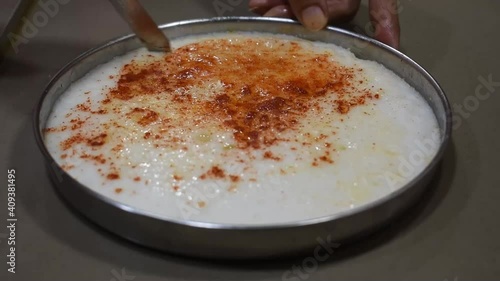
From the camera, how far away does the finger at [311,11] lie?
1.86 meters

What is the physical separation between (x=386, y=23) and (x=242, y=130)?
751mm

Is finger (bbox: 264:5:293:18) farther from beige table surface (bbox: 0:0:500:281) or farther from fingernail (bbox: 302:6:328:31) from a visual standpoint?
beige table surface (bbox: 0:0:500:281)

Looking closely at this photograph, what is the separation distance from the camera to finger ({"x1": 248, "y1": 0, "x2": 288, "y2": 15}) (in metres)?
2.20

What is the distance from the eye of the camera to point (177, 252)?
1.30 metres

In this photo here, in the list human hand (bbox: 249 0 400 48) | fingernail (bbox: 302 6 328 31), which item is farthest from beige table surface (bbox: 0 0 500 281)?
fingernail (bbox: 302 6 328 31)

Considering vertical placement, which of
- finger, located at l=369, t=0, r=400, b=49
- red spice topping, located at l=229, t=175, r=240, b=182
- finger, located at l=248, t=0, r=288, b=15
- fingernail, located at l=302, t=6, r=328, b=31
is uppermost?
red spice topping, located at l=229, t=175, r=240, b=182

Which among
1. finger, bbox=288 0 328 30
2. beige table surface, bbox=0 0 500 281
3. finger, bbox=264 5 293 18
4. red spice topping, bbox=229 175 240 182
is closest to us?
beige table surface, bbox=0 0 500 281

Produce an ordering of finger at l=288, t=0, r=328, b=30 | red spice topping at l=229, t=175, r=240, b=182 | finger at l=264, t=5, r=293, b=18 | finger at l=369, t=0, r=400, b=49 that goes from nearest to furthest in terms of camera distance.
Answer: red spice topping at l=229, t=175, r=240, b=182, finger at l=288, t=0, r=328, b=30, finger at l=369, t=0, r=400, b=49, finger at l=264, t=5, r=293, b=18

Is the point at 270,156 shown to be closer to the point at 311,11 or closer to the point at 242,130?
the point at 242,130

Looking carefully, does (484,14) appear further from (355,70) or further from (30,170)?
(30,170)

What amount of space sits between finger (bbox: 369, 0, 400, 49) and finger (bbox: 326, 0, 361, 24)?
17cm

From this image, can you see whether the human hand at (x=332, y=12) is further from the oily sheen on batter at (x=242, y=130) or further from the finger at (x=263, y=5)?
the oily sheen on batter at (x=242, y=130)

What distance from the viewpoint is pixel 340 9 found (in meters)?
2.19

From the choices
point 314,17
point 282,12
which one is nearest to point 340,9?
point 282,12
